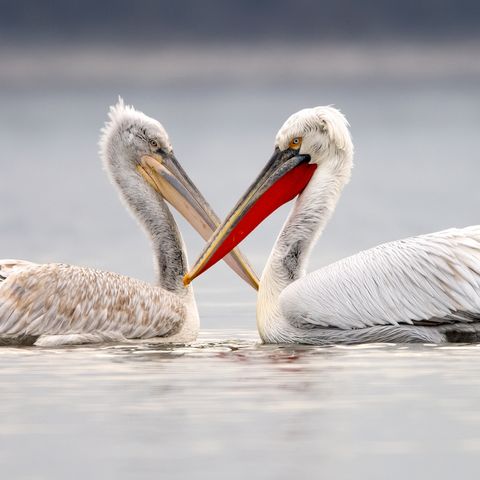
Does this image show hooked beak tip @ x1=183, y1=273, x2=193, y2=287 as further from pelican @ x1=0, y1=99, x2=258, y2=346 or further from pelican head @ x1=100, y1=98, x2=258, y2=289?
pelican head @ x1=100, y1=98, x2=258, y2=289

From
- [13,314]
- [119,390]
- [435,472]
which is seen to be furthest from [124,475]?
[13,314]

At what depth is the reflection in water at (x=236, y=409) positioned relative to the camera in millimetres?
4328

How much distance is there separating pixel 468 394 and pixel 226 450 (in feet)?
5.79

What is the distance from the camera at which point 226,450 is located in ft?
14.6

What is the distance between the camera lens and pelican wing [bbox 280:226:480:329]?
779 cm

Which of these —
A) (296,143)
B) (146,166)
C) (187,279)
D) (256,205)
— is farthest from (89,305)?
(296,143)

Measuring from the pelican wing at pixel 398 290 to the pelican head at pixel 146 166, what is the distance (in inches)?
47.9

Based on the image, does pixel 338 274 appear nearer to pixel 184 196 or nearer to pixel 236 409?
pixel 184 196

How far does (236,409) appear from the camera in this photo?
548cm

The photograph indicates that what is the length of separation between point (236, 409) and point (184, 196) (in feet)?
11.9

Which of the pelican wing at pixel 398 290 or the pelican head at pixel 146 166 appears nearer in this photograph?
the pelican wing at pixel 398 290

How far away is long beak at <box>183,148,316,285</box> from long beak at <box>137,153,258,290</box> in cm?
37

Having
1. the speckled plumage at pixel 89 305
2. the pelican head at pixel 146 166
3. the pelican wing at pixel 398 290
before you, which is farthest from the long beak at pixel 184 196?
the pelican wing at pixel 398 290

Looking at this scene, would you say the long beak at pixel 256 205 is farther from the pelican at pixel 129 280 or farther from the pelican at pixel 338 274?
the pelican at pixel 129 280
